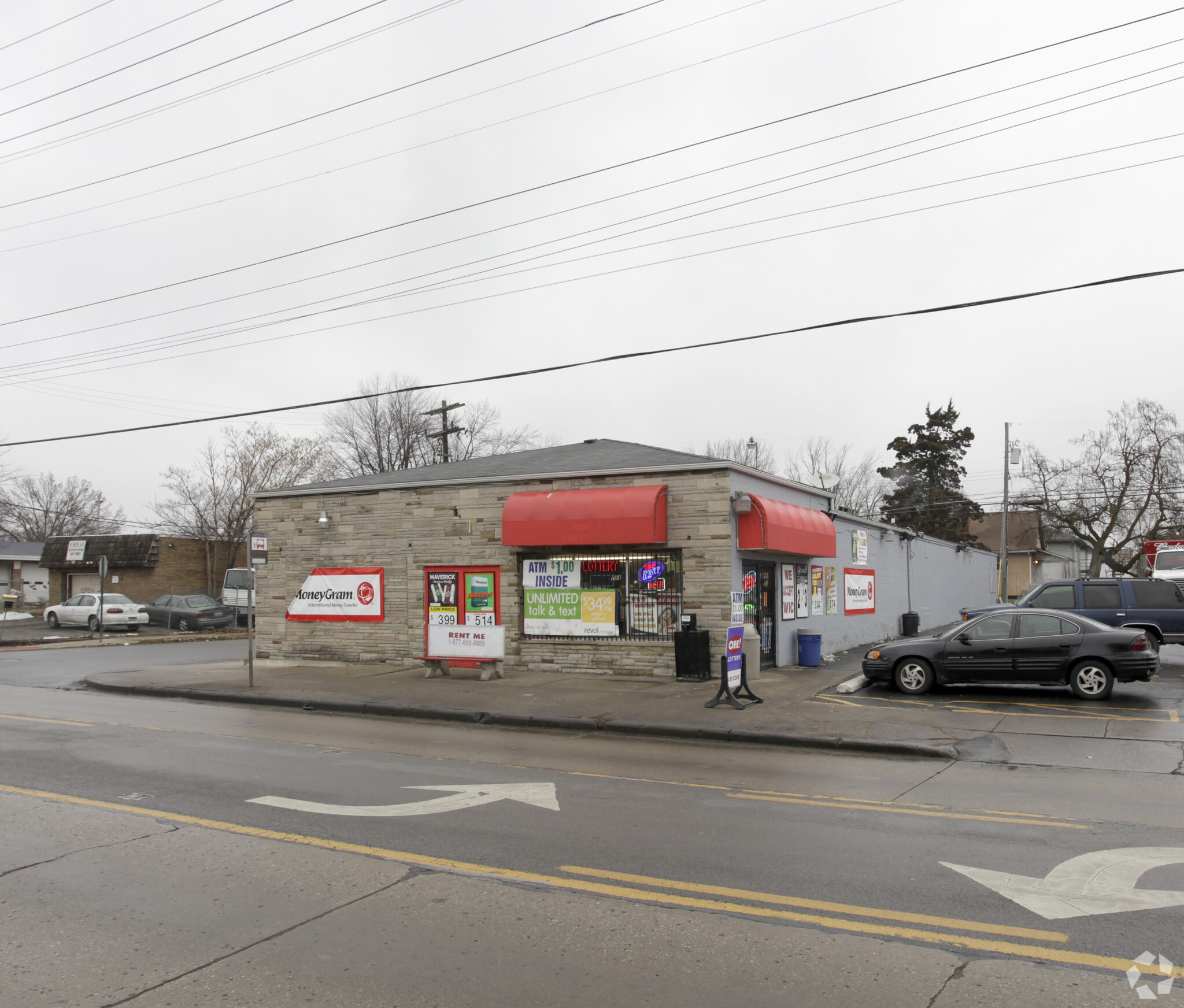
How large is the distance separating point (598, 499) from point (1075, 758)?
9.42m

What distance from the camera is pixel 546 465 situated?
19.4 m

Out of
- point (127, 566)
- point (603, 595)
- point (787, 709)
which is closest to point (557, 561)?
point (603, 595)

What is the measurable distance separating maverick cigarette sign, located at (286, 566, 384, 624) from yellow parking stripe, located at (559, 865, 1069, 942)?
15.2m

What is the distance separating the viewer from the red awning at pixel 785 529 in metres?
16.5

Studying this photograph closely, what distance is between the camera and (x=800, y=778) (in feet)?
28.8

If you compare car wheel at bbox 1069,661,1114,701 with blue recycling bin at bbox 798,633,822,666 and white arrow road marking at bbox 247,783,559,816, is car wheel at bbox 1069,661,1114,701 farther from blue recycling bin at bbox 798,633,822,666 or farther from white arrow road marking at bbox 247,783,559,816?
white arrow road marking at bbox 247,783,559,816

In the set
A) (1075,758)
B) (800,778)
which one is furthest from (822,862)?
(1075,758)

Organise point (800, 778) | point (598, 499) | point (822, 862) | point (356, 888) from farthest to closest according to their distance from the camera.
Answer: point (598, 499) < point (800, 778) < point (822, 862) < point (356, 888)

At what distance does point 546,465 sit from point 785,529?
18.1ft

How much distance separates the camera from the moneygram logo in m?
3.86

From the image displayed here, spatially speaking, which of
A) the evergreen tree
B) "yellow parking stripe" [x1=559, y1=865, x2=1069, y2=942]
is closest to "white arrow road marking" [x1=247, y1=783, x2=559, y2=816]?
"yellow parking stripe" [x1=559, y1=865, x2=1069, y2=942]

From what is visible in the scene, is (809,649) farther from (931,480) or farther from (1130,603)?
(931,480)

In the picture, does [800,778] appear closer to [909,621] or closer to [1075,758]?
[1075,758]

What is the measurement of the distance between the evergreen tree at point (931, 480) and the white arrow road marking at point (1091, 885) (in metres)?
54.3
